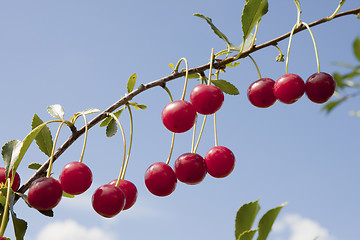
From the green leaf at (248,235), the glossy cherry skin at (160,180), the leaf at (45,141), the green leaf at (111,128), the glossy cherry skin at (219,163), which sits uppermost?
the green leaf at (111,128)

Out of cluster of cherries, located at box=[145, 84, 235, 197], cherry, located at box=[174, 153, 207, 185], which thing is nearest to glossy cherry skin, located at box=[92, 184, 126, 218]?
cluster of cherries, located at box=[145, 84, 235, 197]

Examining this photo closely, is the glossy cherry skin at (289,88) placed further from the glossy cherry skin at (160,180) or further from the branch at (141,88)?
the glossy cherry skin at (160,180)

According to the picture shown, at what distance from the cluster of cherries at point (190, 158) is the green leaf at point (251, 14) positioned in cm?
35

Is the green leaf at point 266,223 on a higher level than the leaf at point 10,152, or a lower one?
lower

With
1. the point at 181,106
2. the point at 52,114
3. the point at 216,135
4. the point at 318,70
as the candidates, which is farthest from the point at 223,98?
the point at 52,114

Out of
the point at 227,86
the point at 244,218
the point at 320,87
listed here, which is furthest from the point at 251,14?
the point at 244,218

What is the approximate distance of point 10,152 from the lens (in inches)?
59.4

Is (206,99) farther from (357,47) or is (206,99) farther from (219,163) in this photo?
(357,47)

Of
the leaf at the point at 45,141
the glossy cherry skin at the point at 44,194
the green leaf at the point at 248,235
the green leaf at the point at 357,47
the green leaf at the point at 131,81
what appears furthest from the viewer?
the green leaf at the point at 131,81

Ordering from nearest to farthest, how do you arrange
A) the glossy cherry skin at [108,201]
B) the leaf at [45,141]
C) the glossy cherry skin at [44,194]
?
the glossy cherry skin at [44,194], the glossy cherry skin at [108,201], the leaf at [45,141]

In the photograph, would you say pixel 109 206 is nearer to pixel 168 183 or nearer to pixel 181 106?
pixel 168 183

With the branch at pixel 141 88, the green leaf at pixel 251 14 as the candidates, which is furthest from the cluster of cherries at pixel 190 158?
the green leaf at pixel 251 14

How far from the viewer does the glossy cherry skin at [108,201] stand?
158cm

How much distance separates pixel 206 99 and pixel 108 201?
0.56 meters
